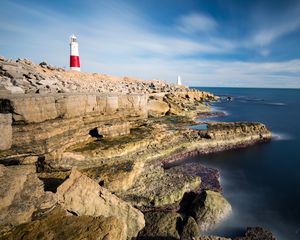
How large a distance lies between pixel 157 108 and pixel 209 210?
79.2ft

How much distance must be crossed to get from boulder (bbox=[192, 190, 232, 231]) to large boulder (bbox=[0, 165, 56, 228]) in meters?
7.79

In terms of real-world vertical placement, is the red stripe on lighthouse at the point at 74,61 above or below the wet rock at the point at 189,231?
above

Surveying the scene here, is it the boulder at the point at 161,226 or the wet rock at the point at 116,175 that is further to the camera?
the wet rock at the point at 116,175

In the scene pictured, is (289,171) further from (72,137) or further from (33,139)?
(33,139)

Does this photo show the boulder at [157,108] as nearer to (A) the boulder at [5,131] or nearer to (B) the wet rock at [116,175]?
(B) the wet rock at [116,175]

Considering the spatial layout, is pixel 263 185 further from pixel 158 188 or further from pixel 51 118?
pixel 51 118

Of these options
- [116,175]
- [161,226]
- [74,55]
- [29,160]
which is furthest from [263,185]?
[74,55]

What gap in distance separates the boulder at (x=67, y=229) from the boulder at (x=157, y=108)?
26.4 meters

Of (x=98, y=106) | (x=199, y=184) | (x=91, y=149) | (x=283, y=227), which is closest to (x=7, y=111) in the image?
(x=91, y=149)

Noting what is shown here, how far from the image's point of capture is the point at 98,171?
1419cm

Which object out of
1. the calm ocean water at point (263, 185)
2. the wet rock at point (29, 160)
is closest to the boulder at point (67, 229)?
the wet rock at point (29, 160)

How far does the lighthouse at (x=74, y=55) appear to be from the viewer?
1825 inches

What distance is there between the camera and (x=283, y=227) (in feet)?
43.5

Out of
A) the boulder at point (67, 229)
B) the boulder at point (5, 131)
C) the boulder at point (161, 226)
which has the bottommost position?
the boulder at point (161, 226)
